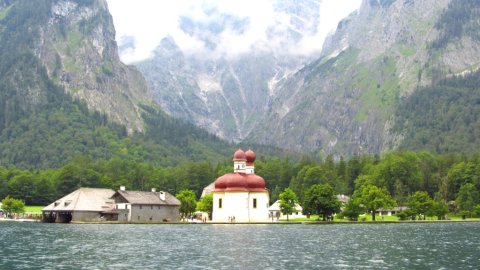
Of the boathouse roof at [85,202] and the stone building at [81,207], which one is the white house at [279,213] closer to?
the boathouse roof at [85,202]

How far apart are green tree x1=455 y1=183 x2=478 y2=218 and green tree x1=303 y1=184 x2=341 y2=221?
3429 cm

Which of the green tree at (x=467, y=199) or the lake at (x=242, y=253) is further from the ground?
the green tree at (x=467, y=199)

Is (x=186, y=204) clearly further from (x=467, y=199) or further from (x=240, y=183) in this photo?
(x=467, y=199)

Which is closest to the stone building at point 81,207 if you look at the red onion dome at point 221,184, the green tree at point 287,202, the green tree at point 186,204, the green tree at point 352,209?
the green tree at point 186,204

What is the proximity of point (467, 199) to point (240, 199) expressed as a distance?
56.8m

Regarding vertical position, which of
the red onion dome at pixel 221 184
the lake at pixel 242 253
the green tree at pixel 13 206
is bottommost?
the lake at pixel 242 253

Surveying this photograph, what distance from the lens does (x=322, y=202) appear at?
158750 mm

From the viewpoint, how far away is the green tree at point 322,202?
158875mm

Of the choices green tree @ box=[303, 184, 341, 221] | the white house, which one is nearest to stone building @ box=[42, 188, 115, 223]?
green tree @ box=[303, 184, 341, 221]

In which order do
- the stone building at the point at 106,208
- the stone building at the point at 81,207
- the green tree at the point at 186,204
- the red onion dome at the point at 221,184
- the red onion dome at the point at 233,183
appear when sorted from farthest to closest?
the green tree at the point at 186,204 → the red onion dome at the point at 221,184 → the red onion dome at the point at 233,183 → the stone building at the point at 106,208 → the stone building at the point at 81,207

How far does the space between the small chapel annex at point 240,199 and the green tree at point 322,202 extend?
13.1 metres

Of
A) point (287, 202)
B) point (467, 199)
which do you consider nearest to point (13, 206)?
point (287, 202)

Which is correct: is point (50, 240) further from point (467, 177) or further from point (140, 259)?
point (467, 177)

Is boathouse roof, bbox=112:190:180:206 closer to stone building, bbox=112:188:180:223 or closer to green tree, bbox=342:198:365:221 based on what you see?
stone building, bbox=112:188:180:223
